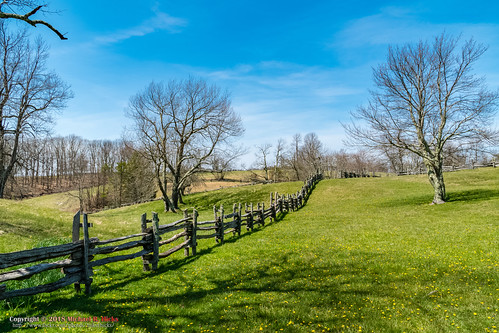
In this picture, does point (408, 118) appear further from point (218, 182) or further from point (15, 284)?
point (218, 182)

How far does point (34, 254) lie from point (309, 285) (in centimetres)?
673

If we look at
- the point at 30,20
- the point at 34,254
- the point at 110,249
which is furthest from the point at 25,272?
the point at 30,20

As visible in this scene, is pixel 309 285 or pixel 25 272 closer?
pixel 25 272

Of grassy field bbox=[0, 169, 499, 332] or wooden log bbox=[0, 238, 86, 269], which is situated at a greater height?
wooden log bbox=[0, 238, 86, 269]

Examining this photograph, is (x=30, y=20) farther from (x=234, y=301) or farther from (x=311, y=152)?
(x=311, y=152)

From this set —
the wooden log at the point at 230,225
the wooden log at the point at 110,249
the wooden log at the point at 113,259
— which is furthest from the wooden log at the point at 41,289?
the wooden log at the point at 230,225

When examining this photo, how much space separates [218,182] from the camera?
259 ft

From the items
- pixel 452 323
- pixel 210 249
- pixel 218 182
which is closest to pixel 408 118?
pixel 210 249

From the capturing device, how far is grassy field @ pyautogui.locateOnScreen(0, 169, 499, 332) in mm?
5371

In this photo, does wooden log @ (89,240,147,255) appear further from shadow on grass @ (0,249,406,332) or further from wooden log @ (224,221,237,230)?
wooden log @ (224,221,237,230)

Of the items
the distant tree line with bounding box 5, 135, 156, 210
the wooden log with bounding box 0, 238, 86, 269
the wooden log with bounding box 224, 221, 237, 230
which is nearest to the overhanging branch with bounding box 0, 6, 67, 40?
the wooden log with bounding box 0, 238, 86, 269

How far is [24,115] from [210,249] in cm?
2363

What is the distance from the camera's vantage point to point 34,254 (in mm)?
6250

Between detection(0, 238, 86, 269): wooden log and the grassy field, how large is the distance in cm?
94
